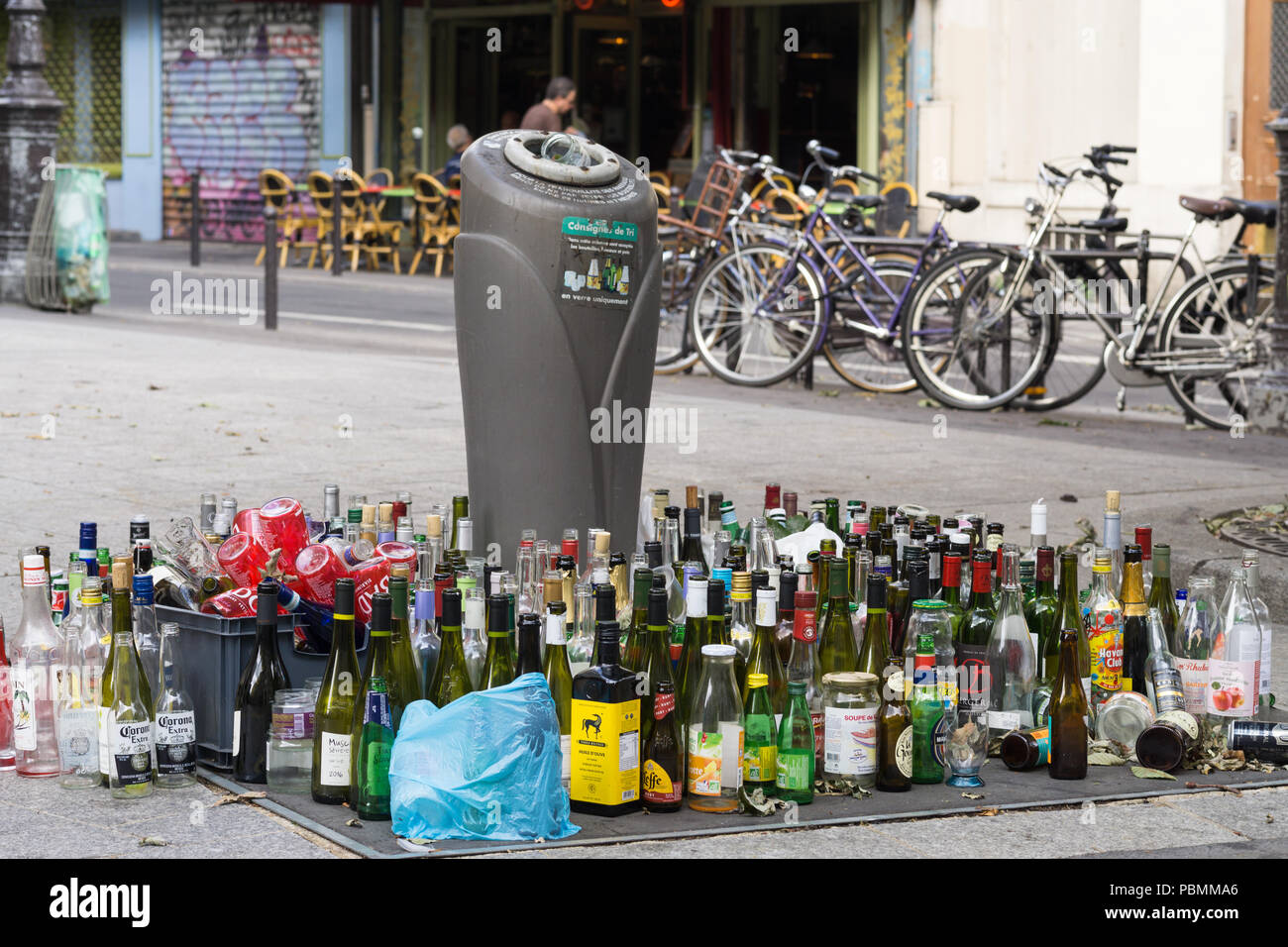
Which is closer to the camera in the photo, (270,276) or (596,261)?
(596,261)

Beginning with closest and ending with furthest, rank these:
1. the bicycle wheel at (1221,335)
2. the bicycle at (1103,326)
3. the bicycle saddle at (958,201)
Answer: the bicycle wheel at (1221,335) < the bicycle at (1103,326) < the bicycle saddle at (958,201)

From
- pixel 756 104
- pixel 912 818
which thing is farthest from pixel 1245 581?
pixel 756 104

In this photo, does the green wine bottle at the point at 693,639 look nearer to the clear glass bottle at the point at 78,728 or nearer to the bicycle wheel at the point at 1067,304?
the clear glass bottle at the point at 78,728

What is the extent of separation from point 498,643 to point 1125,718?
5.48ft

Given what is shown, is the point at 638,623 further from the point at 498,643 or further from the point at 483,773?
the point at 483,773

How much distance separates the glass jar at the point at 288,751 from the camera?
14.9 ft

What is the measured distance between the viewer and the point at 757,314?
12602 millimetres

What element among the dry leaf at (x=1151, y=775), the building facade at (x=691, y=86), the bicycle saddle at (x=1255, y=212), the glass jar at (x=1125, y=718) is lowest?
the dry leaf at (x=1151, y=775)

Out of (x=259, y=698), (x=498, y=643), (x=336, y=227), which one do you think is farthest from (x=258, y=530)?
(x=336, y=227)

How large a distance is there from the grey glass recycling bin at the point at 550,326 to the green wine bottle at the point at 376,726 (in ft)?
4.71

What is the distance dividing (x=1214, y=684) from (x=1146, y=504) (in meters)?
3.27

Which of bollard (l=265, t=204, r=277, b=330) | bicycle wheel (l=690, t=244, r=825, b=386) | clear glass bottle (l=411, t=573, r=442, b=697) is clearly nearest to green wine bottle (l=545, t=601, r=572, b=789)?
clear glass bottle (l=411, t=573, r=442, b=697)

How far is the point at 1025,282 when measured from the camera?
11.4 metres

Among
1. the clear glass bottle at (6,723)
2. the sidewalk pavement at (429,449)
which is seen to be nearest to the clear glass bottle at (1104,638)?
the sidewalk pavement at (429,449)
